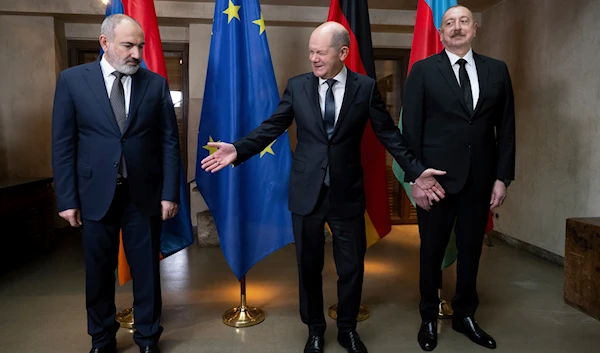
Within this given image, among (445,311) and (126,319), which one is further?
(445,311)

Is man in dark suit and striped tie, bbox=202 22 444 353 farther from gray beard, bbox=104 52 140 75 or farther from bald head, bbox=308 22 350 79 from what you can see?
gray beard, bbox=104 52 140 75

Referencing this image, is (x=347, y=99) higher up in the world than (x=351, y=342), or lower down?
higher up

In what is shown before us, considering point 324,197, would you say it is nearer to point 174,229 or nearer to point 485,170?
point 485,170

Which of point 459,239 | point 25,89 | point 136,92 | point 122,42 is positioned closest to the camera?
point 122,42

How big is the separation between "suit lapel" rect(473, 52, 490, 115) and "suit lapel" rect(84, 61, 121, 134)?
1784 millimetres

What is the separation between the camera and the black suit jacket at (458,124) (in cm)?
224

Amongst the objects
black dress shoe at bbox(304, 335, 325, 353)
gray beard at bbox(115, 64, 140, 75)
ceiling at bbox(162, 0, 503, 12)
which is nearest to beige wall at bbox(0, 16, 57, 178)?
ceiling at bbox(162, 0, 503, 12)

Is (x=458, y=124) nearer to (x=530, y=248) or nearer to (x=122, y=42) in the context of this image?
(x=122, y=42)

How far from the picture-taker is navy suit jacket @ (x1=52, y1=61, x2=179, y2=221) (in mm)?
2043

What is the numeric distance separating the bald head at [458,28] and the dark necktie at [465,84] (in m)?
0.06

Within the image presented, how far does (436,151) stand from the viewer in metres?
2.29

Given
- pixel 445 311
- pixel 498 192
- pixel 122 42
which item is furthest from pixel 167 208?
pixel 445 311

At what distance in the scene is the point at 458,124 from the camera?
2242 mm

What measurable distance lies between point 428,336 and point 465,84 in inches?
54.0
